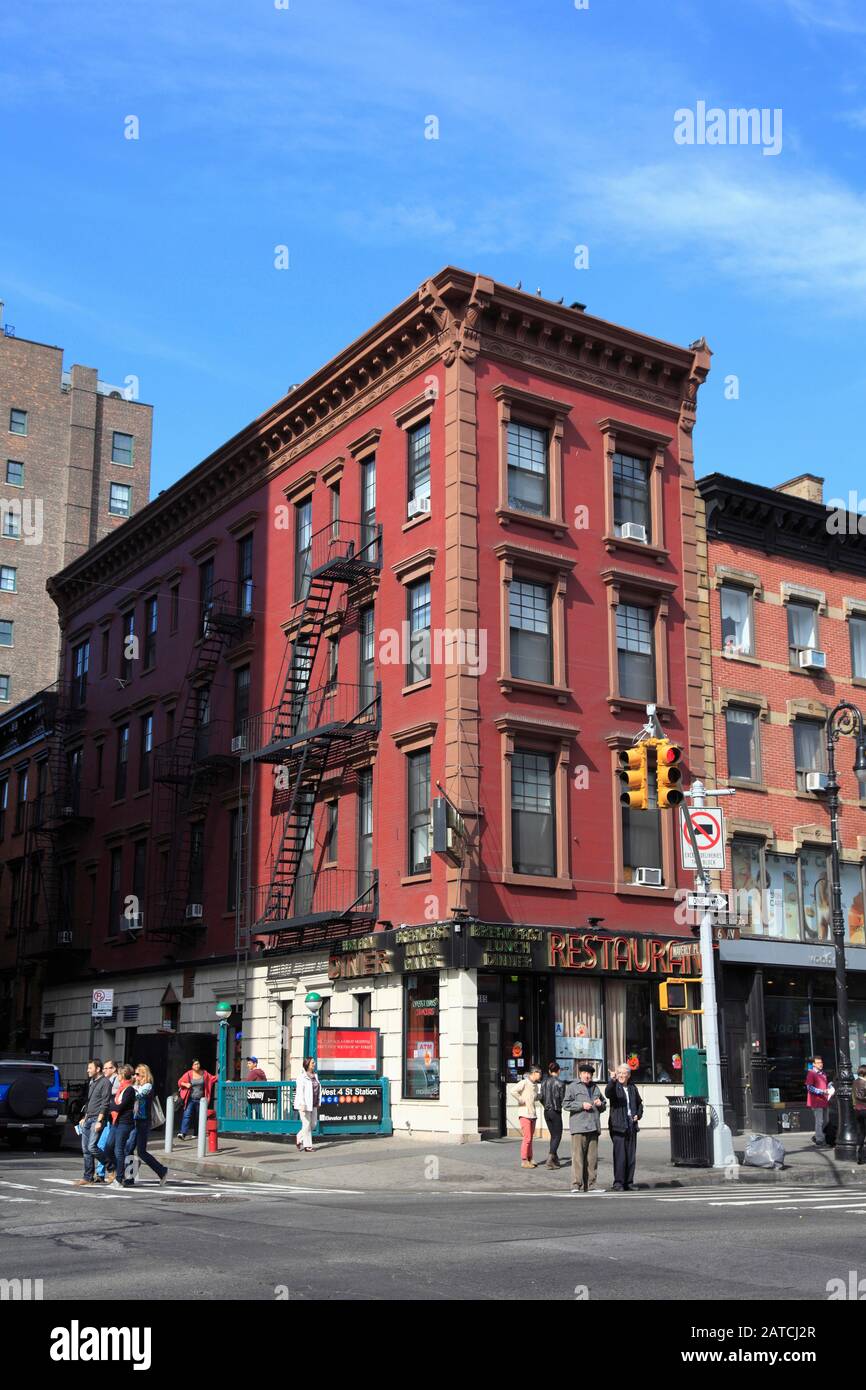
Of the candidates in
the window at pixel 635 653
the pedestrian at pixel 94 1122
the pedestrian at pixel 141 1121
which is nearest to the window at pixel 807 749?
the window at pixel 635 653

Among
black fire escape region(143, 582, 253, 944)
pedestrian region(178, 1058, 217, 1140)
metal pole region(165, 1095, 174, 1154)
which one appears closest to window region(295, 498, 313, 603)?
black fire escape region(143, 582, 253, 944)

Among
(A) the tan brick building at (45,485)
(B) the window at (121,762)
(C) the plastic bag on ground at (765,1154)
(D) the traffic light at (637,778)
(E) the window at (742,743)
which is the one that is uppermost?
(A) the tan brick building at (45,485)

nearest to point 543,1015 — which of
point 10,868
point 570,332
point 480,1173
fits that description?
point 480,1173

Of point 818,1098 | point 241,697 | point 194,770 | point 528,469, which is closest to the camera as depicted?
point 818,1098

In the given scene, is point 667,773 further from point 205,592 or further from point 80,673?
point 80,673

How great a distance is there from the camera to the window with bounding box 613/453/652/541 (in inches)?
1373

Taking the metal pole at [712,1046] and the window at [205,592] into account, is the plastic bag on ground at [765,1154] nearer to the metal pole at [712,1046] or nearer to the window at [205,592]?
the metal pole at [712,1046]

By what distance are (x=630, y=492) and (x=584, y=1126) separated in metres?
18.4

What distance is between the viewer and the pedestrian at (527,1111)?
2458 centimetres

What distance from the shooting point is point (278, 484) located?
4012cm

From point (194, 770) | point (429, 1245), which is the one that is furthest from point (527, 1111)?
A: point (194, 770)

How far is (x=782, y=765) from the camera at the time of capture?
3628cm

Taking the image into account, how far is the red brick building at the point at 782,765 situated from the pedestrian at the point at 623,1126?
13051 mm
